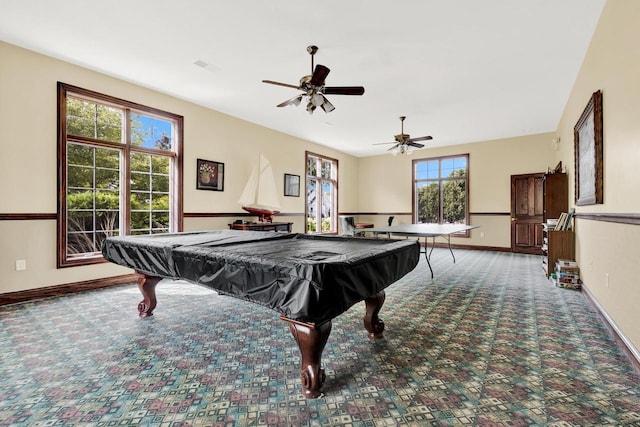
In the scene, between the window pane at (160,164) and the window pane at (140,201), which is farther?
the window pane at (160,164)

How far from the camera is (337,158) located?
864cm

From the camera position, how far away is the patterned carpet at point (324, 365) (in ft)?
4.63

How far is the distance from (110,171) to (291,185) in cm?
361

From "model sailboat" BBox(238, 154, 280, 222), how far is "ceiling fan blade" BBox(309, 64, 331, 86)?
8.70ft

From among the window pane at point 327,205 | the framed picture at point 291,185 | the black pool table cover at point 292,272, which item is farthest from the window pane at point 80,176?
the window pane at point 327,205

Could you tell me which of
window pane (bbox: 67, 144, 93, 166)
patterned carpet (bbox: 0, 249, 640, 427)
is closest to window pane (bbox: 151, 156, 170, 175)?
window pane (bbox: 67, 144, 93, 166)

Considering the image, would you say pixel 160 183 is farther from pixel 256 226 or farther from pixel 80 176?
pixel 256 226

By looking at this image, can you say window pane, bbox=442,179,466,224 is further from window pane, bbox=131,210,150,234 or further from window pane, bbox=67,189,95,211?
window pane, bbox=67,189,95,211

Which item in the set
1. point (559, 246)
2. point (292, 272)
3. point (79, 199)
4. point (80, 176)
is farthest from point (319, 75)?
point (559, 246)

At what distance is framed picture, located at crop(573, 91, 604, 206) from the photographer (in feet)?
9.20

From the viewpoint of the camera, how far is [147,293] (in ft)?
8.89

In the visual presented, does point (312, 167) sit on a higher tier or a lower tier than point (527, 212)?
higher

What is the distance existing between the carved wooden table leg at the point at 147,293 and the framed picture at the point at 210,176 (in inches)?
99.7

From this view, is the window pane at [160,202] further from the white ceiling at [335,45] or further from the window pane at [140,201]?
the white ceiling at [335,45]
